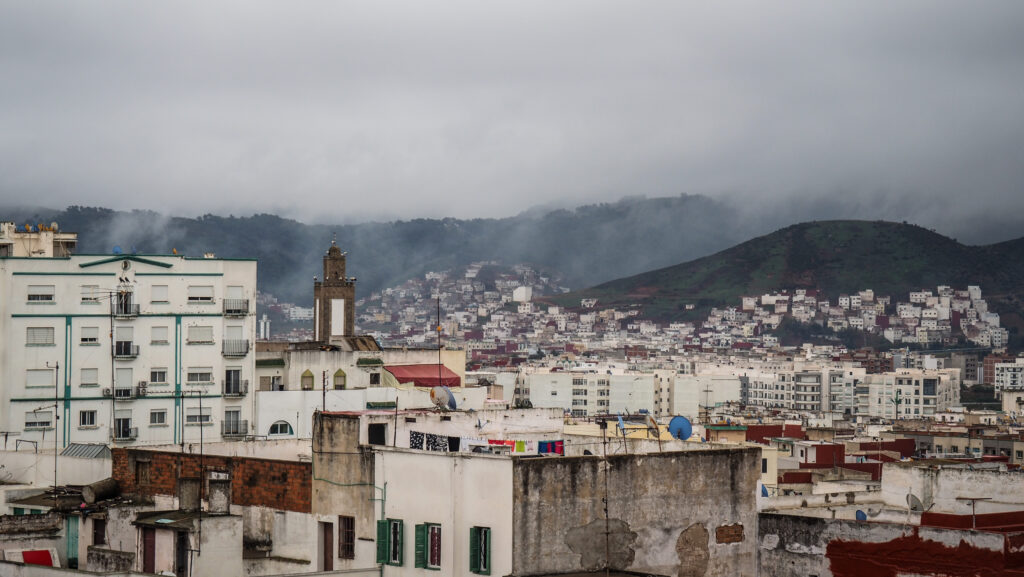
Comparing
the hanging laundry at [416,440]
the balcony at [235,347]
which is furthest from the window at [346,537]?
the balcony at [235,347]

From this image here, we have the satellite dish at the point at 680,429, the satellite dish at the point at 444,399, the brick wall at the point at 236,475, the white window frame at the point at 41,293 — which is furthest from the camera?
the white window frame at the point at 41,293

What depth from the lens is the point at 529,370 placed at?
16075 cm

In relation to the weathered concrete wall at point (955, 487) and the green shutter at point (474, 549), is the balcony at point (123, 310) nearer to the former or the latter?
the weathered concrete wall at point (955, 487)

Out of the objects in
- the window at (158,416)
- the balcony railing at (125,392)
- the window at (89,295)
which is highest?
the window at (89,295)

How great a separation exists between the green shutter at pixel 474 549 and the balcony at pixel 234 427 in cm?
2875

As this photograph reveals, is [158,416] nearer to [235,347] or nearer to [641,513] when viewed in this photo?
[235,347]

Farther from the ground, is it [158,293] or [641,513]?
[158,293]

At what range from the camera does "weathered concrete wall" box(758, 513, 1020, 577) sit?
21.4m

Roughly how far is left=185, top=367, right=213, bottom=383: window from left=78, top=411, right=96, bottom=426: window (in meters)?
3.31

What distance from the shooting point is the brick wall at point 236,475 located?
78.2 feet

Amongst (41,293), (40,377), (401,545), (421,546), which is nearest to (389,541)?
Answer: (401,545)

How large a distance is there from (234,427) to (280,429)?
6.15 feet

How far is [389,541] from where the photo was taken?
70.7ft

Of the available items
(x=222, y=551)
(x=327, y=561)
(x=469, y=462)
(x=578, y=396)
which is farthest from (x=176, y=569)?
(x=578, y=396)
